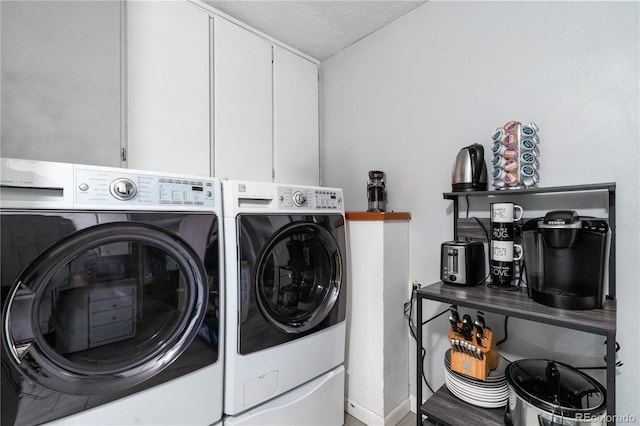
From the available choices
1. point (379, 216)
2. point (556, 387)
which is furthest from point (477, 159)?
point (556, 387)

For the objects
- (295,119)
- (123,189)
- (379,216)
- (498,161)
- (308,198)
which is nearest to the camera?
(123,189)

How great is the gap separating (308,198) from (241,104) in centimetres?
81

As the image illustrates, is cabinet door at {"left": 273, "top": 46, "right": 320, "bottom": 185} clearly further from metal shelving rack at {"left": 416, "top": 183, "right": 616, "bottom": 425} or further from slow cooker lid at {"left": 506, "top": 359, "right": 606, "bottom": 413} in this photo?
slow cooker lid at {"left": 506, "top": 359, "right": 606, "bottom": 413}

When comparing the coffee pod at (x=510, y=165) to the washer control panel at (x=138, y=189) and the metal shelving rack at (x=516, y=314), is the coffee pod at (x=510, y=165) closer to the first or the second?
the metal shelving rack at (x=516, y=314)

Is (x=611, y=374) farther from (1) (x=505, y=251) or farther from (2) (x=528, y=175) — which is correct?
(2) (x=528, y=175)

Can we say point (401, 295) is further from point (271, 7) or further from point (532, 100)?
point (271, 7)

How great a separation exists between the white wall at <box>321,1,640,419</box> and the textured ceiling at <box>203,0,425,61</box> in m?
0.09

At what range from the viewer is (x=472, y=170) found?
1314 millimetres

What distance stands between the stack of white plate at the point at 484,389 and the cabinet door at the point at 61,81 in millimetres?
1826

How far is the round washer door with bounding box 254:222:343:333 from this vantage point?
4.05ft

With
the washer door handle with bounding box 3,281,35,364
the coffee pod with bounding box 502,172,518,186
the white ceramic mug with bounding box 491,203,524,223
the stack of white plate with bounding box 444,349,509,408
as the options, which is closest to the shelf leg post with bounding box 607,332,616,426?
the stack of white plate with bounding box 444,349,509,408

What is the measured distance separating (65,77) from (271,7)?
1118mm

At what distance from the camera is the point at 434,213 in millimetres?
1599

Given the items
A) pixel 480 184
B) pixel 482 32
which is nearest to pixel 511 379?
pixel 480 184
